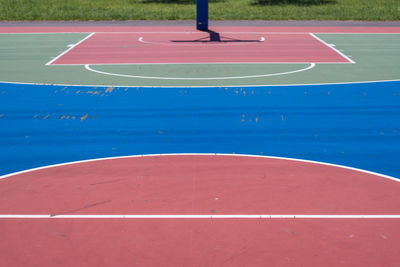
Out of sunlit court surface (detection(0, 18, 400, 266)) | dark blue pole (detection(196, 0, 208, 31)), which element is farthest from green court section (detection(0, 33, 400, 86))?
dark blue pole (detection(196, 0, 208, 31))

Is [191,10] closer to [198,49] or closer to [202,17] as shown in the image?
[202,17]

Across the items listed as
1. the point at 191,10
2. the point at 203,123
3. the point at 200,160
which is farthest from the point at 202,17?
the point at 200,160

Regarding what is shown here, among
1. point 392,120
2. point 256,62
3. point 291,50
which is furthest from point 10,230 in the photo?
point 291,50

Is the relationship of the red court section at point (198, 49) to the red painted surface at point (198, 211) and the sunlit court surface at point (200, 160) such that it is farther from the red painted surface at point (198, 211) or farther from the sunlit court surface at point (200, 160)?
the red painted surface at point (198, 211)

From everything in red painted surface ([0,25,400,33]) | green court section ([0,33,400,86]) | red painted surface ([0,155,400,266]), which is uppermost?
red painted surface ([0,155,400,266])

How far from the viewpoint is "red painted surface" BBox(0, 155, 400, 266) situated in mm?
6344

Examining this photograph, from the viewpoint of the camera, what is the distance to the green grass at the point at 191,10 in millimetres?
32156

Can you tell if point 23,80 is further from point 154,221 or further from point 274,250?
point 274,250

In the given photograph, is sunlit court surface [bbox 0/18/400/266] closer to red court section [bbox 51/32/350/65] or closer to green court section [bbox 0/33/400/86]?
green court section [bbox 0/33/400/86]

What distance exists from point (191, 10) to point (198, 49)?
43.6 ft

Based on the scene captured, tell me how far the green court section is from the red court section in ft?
2.84

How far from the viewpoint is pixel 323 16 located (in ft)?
107

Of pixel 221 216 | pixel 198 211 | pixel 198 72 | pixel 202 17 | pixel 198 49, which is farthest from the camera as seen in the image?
pixel 202 17

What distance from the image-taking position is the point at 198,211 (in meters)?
7.51
